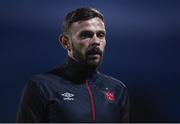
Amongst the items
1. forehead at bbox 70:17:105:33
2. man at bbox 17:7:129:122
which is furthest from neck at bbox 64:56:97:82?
forehead at bbox 70:17:105:33

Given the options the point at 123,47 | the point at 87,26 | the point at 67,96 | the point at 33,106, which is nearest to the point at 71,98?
the point at 67,96

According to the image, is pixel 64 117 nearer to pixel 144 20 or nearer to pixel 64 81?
pixel 64 81

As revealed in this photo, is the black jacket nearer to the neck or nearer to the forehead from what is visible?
the neck

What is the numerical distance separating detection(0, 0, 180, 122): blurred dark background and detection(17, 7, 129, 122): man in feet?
0.49

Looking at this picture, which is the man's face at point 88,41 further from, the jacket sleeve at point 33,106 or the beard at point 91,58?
the jacket sleeve at point 33,106

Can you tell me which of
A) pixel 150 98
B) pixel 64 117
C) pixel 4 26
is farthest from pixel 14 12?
pixel 150 98

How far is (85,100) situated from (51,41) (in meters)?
0.32

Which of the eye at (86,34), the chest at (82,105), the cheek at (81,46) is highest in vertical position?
the eye at (86,34)

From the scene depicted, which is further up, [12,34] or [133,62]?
[12,34]

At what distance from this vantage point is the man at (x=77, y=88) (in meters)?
1.04

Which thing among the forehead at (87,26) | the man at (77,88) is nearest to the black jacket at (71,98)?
the man at (77,88)

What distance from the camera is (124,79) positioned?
52.7 inches

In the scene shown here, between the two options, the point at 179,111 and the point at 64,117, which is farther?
the point at 179,111

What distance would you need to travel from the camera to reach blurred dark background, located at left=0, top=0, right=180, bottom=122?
1249mm
